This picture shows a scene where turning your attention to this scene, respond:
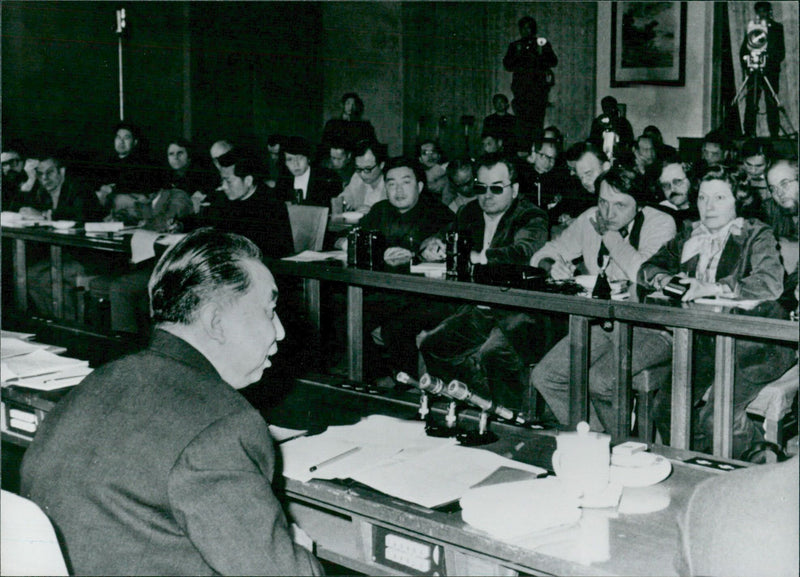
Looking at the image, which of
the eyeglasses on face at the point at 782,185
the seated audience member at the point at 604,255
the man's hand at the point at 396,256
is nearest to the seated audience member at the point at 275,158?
the man's hand at the point at 396,256

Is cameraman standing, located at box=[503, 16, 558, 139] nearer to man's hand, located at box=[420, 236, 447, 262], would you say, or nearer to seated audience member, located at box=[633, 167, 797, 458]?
man's hand, located at box=[420, 236, 447, 262]

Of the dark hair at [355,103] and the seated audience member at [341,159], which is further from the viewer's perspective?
the dark hair at [355,103]

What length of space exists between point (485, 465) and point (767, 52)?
735cm

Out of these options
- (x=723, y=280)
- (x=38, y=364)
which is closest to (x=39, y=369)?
(x=38, y=364)

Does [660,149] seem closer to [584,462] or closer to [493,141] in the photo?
[493,141]

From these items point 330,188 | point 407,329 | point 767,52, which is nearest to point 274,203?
point 407,329

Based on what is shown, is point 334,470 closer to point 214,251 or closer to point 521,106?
point 214,251

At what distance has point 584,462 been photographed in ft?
4.87

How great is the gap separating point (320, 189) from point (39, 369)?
461cm

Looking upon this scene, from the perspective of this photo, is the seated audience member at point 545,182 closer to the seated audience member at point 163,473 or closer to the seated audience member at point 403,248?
the seated audience member at point 403,248

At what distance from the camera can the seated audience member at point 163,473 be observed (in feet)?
4.09

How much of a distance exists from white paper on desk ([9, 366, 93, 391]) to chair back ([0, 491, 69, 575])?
3.95 feet

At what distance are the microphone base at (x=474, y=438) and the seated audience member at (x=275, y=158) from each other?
18.6 ft

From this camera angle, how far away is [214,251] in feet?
5.10
